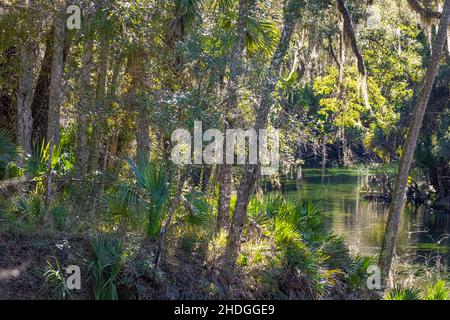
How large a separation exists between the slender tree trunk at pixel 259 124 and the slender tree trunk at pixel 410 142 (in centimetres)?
264

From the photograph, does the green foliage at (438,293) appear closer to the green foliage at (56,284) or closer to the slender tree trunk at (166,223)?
the slender tree trunk at (166,223)

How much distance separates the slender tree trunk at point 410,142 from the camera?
1366cm

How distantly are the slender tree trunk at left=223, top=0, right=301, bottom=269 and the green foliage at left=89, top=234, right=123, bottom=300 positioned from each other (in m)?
2.26

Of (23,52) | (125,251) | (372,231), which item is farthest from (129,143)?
(372,231)

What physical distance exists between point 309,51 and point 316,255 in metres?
7.67

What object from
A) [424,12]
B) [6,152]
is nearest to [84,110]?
[6,152]

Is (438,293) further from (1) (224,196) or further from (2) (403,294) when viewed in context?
(1) (224,196)

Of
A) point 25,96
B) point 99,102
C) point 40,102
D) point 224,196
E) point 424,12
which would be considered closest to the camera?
point 224,196

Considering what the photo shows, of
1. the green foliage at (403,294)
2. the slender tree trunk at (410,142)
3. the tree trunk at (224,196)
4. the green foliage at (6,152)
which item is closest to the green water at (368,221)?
the slender tree trunk at (410,142)

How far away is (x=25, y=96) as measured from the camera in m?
15.0

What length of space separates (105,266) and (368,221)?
2082cm

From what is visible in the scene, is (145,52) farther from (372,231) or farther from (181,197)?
(372,231)

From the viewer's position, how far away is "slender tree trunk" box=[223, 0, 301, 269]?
12.1 meters

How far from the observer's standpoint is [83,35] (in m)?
13.9
